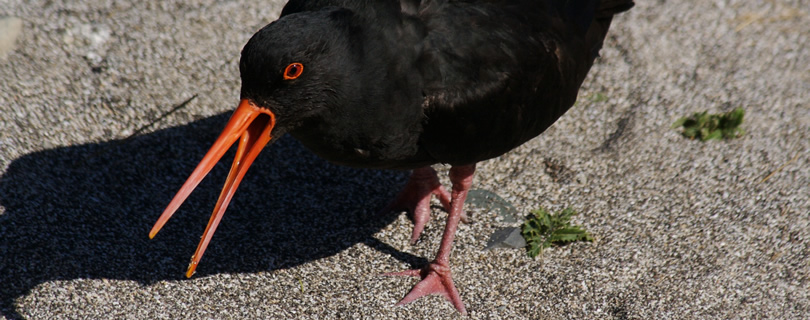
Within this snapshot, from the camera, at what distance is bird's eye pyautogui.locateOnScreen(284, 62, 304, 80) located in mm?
2991

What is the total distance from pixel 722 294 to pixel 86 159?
363cm

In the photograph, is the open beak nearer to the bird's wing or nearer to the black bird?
the black bird

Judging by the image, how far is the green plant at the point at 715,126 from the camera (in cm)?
494

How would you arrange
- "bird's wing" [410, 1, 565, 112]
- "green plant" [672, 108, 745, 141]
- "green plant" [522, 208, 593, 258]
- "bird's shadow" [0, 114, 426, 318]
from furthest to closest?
"green plant" [672, 108, 745, 141] < "green plant" [522, 208, 593, 258] < "bird's shadow" [0, 114, 426, 318] < "bird's wing" [410, 1, 565, 112]

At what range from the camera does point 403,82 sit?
3.28 m

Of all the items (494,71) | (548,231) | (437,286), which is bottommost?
(548,231)

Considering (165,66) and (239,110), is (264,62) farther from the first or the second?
(165,66)

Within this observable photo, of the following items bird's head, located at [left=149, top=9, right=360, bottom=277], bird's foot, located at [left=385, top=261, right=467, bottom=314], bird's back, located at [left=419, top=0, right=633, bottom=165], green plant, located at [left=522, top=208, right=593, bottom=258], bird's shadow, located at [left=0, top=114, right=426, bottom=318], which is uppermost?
bird's head, located at [left=149, top=9, right=360, bottom=277]

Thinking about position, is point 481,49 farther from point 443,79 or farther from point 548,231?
point 548,231

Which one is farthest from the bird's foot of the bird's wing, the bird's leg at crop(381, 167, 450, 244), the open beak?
the open beak

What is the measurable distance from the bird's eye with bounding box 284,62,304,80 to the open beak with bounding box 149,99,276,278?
0.20 metres

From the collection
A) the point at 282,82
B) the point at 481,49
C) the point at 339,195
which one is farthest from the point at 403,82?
the point at 339,195

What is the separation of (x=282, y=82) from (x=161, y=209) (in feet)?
→ 5.32

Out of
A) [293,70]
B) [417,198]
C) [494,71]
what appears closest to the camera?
[293,70]
